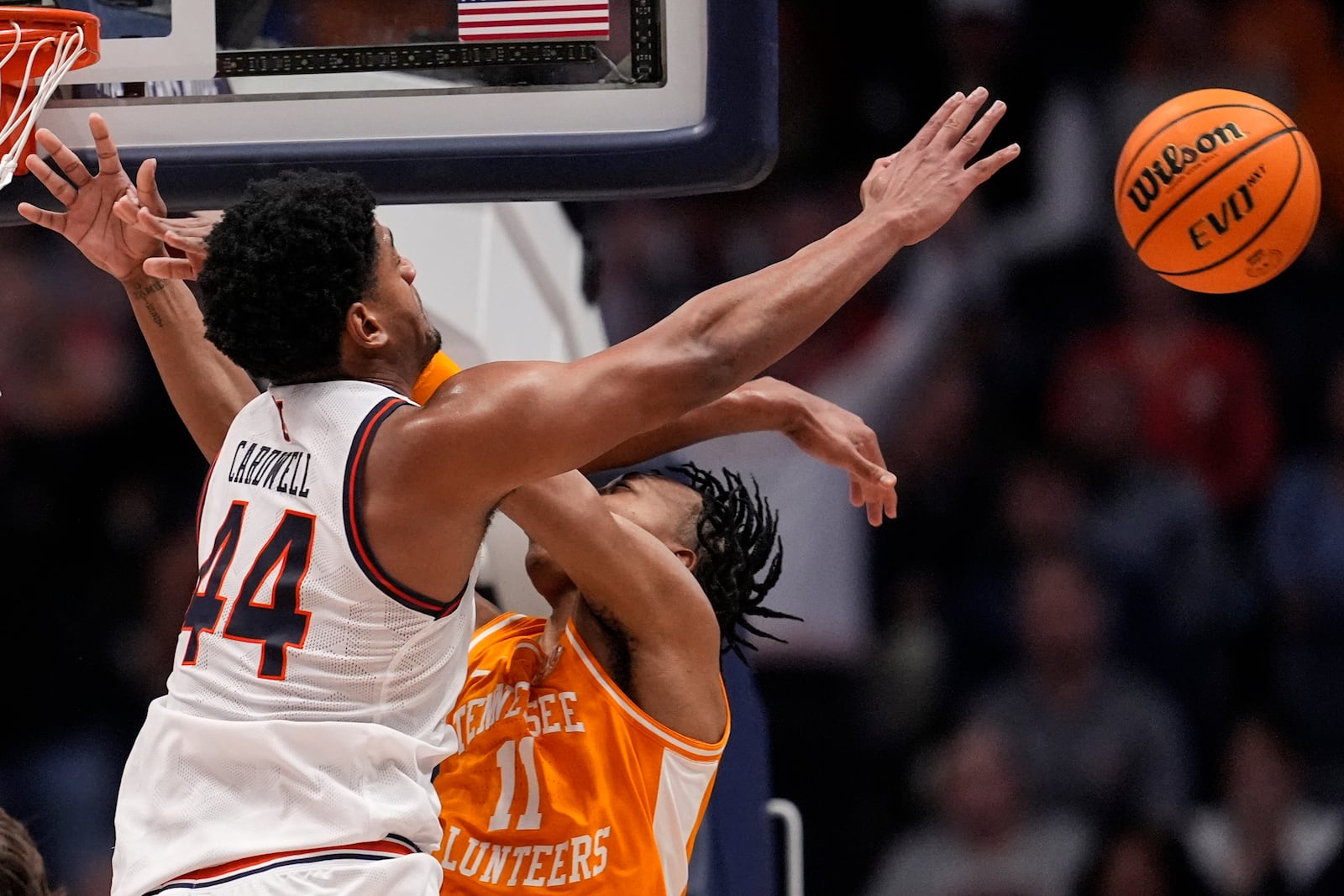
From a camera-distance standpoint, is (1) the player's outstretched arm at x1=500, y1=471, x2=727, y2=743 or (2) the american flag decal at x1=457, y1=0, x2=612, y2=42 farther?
(2) the american flag decal at x1=457, y1=0, x2=612, y2=42

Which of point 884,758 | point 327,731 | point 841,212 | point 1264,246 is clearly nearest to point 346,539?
point 327,731

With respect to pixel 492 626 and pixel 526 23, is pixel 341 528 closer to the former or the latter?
pixel 492 626

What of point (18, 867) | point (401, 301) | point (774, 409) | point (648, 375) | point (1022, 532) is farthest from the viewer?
point (1022, 532)

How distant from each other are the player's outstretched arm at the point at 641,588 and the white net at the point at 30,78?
39.2 inches

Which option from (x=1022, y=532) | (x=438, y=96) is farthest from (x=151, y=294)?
(x=1022, y=532)

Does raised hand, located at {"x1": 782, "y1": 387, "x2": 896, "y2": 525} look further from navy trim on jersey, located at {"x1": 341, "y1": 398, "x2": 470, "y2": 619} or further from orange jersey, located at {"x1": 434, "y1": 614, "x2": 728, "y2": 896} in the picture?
navy trim on jersey, located at {"x1": 341, "y1": 398, "x2": 470, "y2": 619}

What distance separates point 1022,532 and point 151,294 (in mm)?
3533

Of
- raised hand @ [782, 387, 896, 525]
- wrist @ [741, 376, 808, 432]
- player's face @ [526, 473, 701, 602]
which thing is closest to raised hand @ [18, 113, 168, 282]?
player's face @ [526, 473, 701, 602]

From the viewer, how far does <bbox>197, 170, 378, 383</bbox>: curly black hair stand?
76.3 inches

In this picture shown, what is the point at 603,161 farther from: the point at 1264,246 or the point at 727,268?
the point at 727,268

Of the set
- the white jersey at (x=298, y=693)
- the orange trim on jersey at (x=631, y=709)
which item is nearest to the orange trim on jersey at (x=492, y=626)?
the orange trim on jersey at (x=631, y=709)

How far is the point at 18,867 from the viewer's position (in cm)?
217

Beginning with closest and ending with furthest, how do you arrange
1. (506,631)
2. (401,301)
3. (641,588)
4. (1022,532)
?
1. (401,301)
2. (641,588)
3. (506,631)
4. (1022,532)

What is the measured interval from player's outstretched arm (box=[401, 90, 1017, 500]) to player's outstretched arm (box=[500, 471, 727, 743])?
336 millimetres
